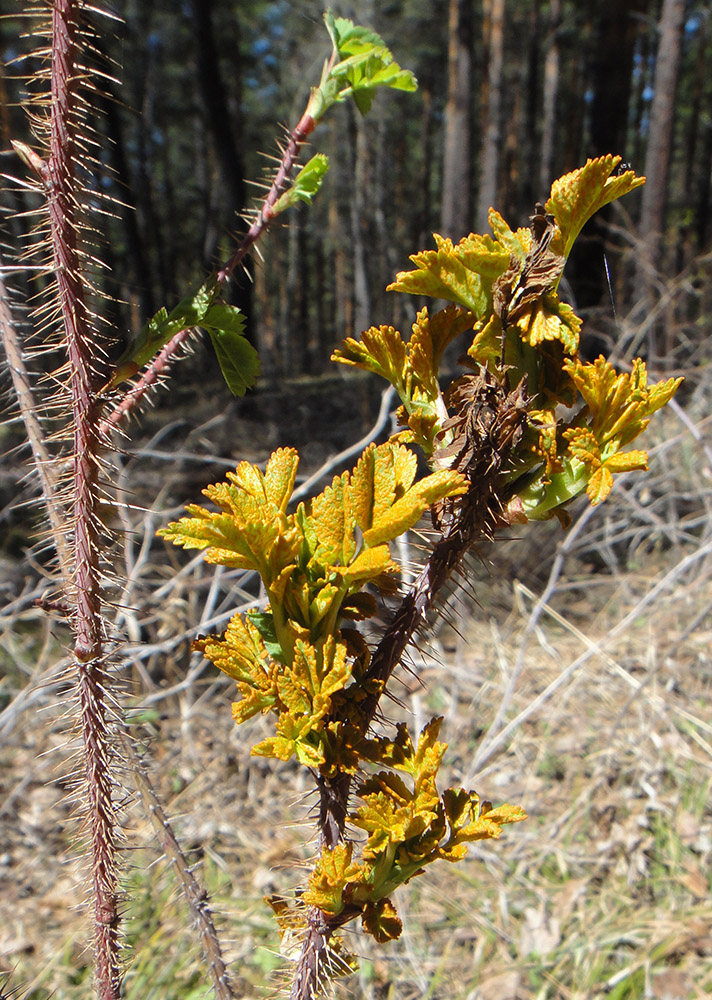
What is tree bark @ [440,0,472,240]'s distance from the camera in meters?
7.23

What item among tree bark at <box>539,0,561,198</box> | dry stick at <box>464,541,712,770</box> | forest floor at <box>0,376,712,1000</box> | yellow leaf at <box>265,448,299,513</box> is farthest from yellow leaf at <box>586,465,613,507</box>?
tree bark at <box>539,0,561,198</box>

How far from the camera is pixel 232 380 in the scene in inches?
25.2

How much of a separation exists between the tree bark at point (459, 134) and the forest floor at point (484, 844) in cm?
488

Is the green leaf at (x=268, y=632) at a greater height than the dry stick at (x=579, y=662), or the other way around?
the green leaf at (x=268, y=632)

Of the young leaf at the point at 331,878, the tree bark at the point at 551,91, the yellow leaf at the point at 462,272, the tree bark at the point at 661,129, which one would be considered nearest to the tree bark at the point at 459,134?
the tree bark at the point at 661,129

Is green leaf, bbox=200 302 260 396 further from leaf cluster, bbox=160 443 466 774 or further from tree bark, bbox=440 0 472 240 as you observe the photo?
tree bark, bbox=440 0 472 240

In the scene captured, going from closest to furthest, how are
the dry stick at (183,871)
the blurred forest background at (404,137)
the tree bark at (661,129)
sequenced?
1. the dry stick at (183,871)
2. the blurred forest background at (404,137)
3. the tree bark at (661,129)

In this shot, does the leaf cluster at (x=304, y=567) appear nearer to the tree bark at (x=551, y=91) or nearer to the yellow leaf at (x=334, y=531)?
the yellow leaf at (x=334, y=531)

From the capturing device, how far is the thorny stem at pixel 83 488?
54 centimetres

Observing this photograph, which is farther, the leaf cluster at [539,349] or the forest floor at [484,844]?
the forest floor at [484,844]

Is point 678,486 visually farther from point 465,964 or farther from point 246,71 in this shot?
point 246,71

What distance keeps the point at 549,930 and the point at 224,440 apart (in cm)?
474

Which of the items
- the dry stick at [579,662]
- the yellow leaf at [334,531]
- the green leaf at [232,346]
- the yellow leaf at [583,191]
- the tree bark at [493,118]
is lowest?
the dry stick at [579,662]

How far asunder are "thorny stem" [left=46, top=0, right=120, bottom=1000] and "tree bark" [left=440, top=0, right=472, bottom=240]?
7118 mm
